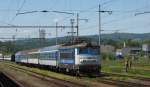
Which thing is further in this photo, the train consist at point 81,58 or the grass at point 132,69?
the grass at point 132,69

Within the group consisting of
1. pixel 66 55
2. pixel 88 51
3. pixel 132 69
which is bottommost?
pixel 132 69

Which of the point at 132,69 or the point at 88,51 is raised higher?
the point at 88,51

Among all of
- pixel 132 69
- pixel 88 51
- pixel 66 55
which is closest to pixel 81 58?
pixel 88 51

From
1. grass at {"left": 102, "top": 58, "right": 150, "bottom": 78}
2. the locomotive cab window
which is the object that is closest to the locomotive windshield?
the locomotive cab window

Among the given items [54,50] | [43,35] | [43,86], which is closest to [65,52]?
[54,50]

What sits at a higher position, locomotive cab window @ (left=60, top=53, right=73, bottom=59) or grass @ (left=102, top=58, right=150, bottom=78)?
locomotive cab window @ (left=60, top=53, right=73, bottom=59)

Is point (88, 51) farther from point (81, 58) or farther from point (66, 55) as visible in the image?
point (66, 55)

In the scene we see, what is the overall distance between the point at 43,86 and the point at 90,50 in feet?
30.3

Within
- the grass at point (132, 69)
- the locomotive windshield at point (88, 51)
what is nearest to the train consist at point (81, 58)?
the locomotive windshield at point (88, 51)

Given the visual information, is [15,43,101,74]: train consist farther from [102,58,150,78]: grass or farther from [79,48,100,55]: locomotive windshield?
[102,58,150,78]: grass

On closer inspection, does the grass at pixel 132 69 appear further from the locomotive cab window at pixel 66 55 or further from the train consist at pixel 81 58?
the locomotive cab window at pixel 66 55

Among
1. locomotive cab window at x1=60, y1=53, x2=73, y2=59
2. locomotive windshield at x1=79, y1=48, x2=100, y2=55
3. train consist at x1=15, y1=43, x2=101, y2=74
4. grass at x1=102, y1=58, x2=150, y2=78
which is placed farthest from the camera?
grass at x1=102, y1=58, x2=150, y2=78

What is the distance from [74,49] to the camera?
3800cm

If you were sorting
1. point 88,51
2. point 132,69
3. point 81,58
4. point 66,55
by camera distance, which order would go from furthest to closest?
point 132,69 → point 66,55 → point 88,51 → point 81,58
